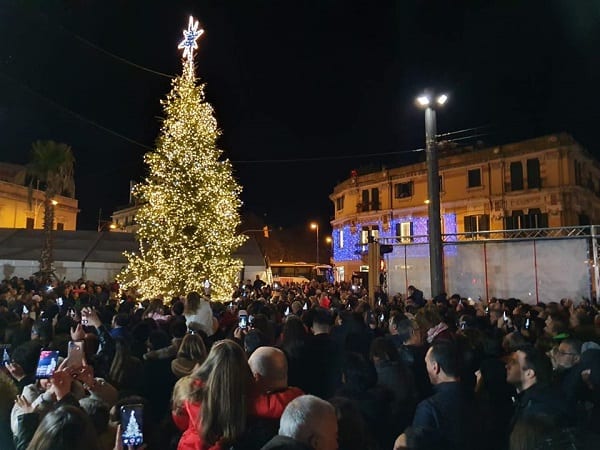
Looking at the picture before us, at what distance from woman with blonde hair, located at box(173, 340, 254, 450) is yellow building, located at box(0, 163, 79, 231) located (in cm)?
4491

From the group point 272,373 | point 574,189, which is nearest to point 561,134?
point 574,189

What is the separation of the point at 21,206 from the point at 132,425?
5028cm

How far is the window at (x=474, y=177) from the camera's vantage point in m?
38.4

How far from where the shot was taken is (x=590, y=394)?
4410 mm

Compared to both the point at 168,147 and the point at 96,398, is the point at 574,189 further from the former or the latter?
the point at 96,398

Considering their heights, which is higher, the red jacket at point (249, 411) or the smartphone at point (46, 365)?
the smartphone at point (46, 365)

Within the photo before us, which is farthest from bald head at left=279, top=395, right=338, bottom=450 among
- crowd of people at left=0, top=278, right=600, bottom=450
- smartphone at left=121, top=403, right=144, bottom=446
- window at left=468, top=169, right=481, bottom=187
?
window at left=468, top=169, right=481, bottom=187

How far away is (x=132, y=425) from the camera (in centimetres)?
273

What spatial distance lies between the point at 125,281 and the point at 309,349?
16719mm

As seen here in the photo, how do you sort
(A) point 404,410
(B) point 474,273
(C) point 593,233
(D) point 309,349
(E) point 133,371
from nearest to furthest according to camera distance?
A: (A) point 404,410, (E) point 133,371, (D) point 309,349, (C) point 593,233, (B) point 474,273

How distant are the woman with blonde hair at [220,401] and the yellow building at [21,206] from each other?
44.9 meters

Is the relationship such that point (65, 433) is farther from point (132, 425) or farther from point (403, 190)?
point (403, 190)

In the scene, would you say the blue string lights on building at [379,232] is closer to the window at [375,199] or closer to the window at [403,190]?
Answer: the window at [375,199]

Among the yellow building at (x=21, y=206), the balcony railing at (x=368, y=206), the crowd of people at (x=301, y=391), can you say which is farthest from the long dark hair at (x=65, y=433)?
the yellow building at (x=21, y=206)
